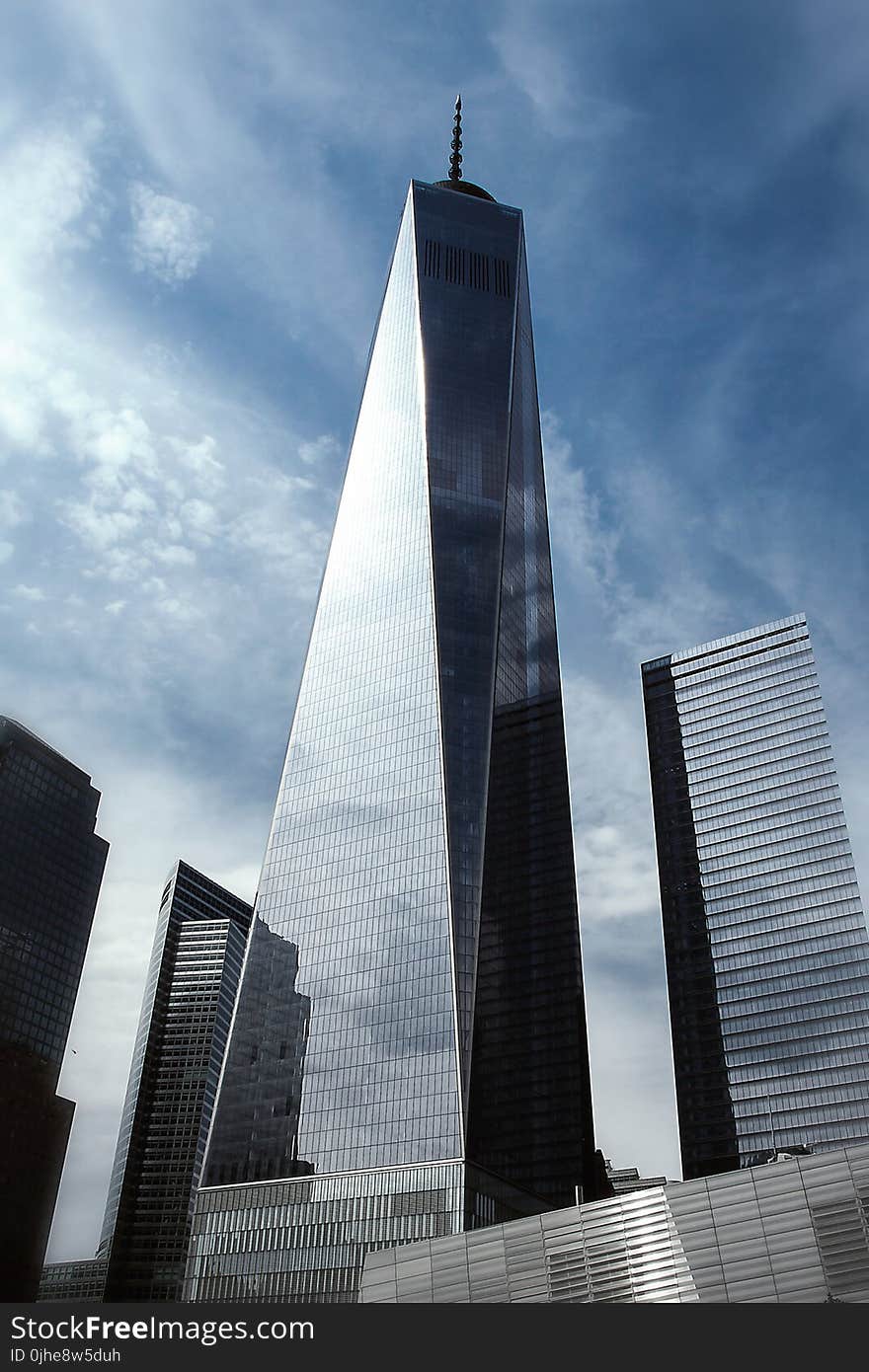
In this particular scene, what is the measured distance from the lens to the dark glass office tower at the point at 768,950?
165250 mm

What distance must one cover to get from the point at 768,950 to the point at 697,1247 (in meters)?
127

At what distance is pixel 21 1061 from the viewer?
190 meters

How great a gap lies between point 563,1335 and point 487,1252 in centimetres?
2711

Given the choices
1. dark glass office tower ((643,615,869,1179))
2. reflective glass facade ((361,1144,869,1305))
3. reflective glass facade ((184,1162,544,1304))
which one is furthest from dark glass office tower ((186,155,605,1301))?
reflective glass facade ((361,1144,869,1305))

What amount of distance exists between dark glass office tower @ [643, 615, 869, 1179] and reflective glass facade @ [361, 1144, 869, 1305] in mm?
108710

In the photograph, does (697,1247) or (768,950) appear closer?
(697,1247)

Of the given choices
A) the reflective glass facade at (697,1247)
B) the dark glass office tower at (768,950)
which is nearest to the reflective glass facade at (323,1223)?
the reflective glass facade at (697,1247)

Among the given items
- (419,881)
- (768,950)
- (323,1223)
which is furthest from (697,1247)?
(768,950)

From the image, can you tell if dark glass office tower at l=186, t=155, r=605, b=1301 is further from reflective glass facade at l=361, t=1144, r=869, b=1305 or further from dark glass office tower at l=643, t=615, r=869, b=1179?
reflective glass facade at l=361, t=1144, r=869, b=1305

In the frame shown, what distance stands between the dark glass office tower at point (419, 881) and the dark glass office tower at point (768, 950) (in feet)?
137

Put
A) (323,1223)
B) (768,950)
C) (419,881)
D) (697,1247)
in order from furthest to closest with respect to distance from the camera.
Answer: (768,950), (419,881), (323,1223), (697,1247)

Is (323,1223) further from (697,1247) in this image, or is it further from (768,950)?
(768,950)

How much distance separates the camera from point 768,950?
589 feet

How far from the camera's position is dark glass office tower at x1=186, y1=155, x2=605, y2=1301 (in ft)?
380
